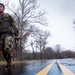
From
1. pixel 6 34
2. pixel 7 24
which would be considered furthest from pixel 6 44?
pixel 7 24

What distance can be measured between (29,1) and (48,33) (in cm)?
4863

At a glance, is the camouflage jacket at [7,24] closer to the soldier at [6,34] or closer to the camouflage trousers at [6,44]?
the soldier at [6,34]

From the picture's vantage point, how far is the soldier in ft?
24.2

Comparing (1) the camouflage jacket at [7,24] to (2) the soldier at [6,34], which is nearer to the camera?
→ (2) the soldier at [6,34]

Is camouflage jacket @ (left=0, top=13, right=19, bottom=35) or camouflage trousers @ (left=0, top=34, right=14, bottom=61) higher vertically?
camouflage jacket @ (left=0, top=13, right=19, bottom=35)

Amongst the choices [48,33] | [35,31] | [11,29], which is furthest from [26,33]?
[48,33]

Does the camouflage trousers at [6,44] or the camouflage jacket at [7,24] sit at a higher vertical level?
the camouflage jacket at [7,24]

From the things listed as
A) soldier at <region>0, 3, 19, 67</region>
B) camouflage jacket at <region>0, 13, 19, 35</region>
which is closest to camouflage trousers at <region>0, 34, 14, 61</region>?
soldier at <region>0, 3, 19, 67</region>

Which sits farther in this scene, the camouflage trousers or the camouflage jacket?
the camouflage jacket

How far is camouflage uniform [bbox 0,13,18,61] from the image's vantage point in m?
7.39

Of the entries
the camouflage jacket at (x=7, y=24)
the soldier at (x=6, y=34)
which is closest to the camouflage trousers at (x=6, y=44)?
the soldier at (x=6, y=34)

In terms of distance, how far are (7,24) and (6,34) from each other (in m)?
0.30

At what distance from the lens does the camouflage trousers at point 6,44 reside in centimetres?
A: 738

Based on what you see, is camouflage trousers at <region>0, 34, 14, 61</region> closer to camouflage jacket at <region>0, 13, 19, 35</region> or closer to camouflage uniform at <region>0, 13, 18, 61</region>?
camouflage uniform at <region>0, 13, 18, 61</region>
